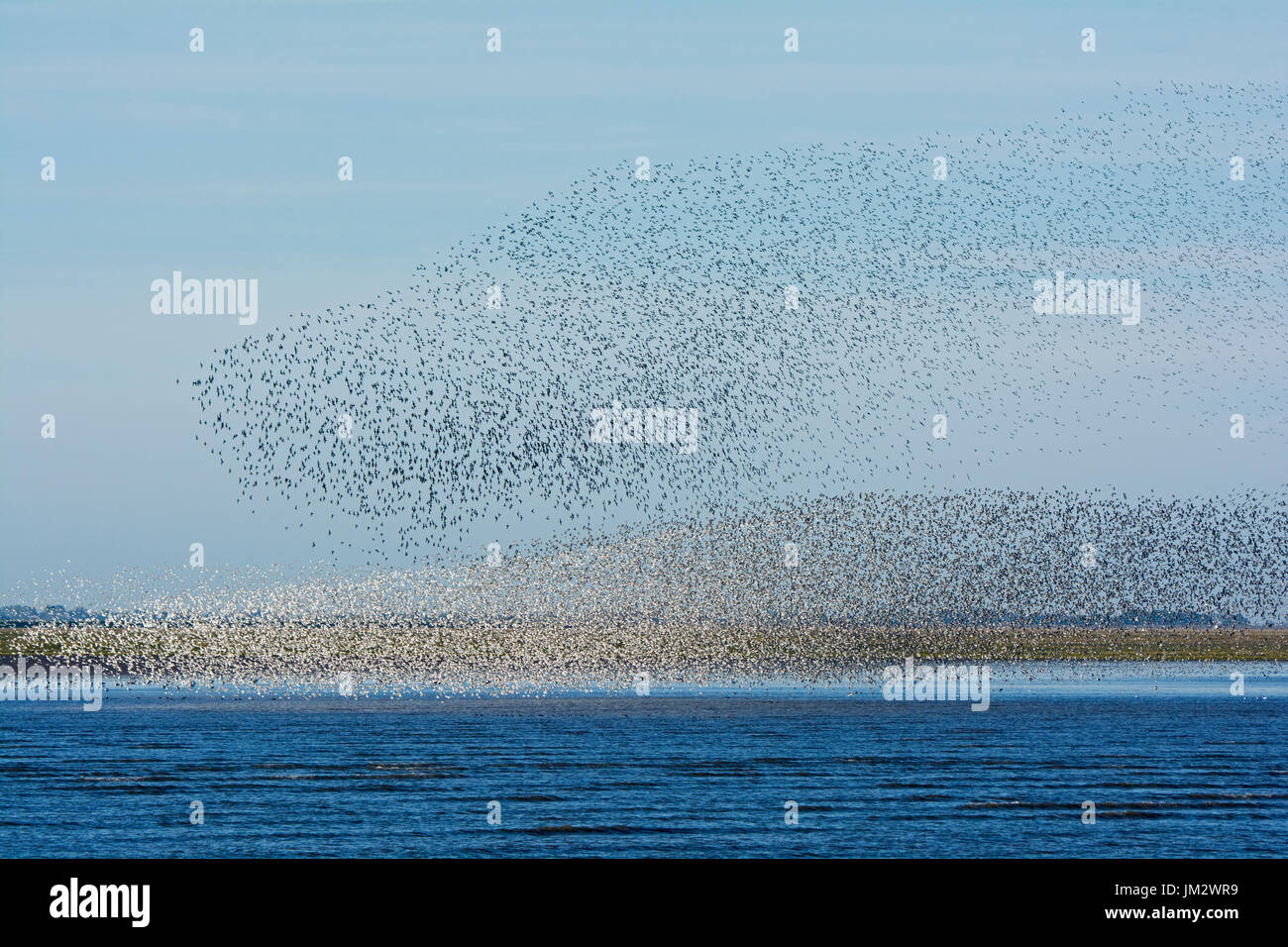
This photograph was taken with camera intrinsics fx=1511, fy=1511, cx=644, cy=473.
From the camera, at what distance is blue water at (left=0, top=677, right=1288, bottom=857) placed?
47531 millimetres

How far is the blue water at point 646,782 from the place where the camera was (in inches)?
1871

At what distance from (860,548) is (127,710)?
280 ft

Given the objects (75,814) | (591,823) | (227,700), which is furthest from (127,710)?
(591,823)

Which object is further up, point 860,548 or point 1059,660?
point 860,548

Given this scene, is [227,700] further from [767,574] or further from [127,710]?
[767,574]

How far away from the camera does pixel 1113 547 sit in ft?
581

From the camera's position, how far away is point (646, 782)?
210ft
